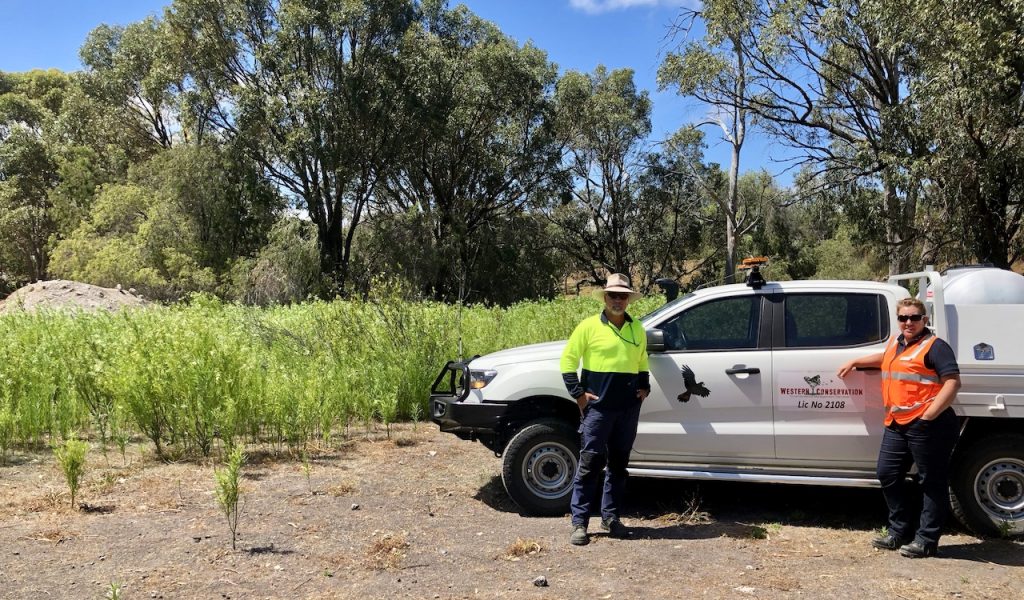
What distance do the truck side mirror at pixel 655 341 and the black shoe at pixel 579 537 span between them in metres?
1.42

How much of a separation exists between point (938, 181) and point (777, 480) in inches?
544

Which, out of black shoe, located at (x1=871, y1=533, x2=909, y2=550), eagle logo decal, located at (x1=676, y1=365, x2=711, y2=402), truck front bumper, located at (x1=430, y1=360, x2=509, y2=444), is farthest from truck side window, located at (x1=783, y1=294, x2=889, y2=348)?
truck front bumper, located at (x1=430, y1=360, x2=509, y2=444)

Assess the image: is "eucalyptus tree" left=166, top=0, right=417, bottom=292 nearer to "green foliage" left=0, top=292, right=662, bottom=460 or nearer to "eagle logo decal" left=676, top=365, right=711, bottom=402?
"green foliage" left=0, top=292, right=662, bottom=460

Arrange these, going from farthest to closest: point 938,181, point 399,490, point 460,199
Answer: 1. point 460,199
2. point 938,181
3. point 399,490

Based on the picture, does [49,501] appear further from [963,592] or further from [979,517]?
[979,517]

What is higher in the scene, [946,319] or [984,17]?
[984,17]

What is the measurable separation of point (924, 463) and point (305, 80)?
29.5 metres

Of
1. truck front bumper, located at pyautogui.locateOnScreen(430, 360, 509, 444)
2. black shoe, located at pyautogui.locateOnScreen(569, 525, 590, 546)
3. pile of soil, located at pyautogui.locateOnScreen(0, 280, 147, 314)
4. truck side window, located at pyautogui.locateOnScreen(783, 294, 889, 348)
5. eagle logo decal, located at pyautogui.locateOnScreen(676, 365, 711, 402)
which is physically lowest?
black shoe, located at pyautogui.locateOnScreen(569, 525, 590, 546)

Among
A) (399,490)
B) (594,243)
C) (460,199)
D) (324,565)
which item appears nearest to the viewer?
(324,565)

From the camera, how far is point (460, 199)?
3809 centimetres

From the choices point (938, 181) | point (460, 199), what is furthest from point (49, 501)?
point (460, 199)

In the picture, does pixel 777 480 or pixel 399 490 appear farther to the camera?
pixel 399 490

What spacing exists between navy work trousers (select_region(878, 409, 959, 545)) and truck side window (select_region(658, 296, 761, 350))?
4.05ft

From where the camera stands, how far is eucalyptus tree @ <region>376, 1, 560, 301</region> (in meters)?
32.9
